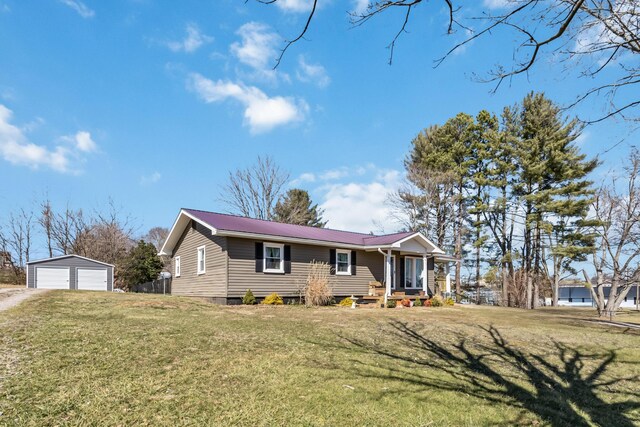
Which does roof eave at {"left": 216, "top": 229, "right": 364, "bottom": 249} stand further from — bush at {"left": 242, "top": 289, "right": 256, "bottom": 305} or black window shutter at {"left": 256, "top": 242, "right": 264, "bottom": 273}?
bush at {"left": 242, "top": 289, "right": 256, "bottom": 305}

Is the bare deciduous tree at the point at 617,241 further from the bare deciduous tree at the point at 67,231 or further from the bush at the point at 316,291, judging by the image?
the bare deciduous tree at the point at 67,231

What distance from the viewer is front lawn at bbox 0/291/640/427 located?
350 centimetres

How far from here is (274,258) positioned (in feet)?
51.9

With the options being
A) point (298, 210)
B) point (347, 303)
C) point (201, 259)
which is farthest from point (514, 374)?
point (298, 210)

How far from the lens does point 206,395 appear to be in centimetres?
381

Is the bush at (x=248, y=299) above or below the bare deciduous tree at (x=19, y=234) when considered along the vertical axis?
below

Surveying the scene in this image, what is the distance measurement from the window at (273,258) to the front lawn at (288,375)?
7.17 m

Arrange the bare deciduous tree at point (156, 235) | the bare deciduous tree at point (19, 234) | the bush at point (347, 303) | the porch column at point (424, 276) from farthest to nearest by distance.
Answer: the bare deciduous tree at point (156, 235) < the bare deciduous tree at point (19, 234) < the porch column at point (424, 276) < the bush at point (347, 303)

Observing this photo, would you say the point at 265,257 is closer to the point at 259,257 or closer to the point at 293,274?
the point at 259,257

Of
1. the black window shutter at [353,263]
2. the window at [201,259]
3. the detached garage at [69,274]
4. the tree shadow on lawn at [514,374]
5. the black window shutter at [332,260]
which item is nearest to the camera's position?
the tree shadow on lawn at [514,374]

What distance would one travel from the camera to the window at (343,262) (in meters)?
18.1

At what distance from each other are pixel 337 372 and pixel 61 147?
23007mm

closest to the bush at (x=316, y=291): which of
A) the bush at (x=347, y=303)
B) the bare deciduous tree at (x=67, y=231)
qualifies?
the bush at (x=347, y=303)

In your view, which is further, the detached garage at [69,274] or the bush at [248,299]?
the detached garage at [69,274]
